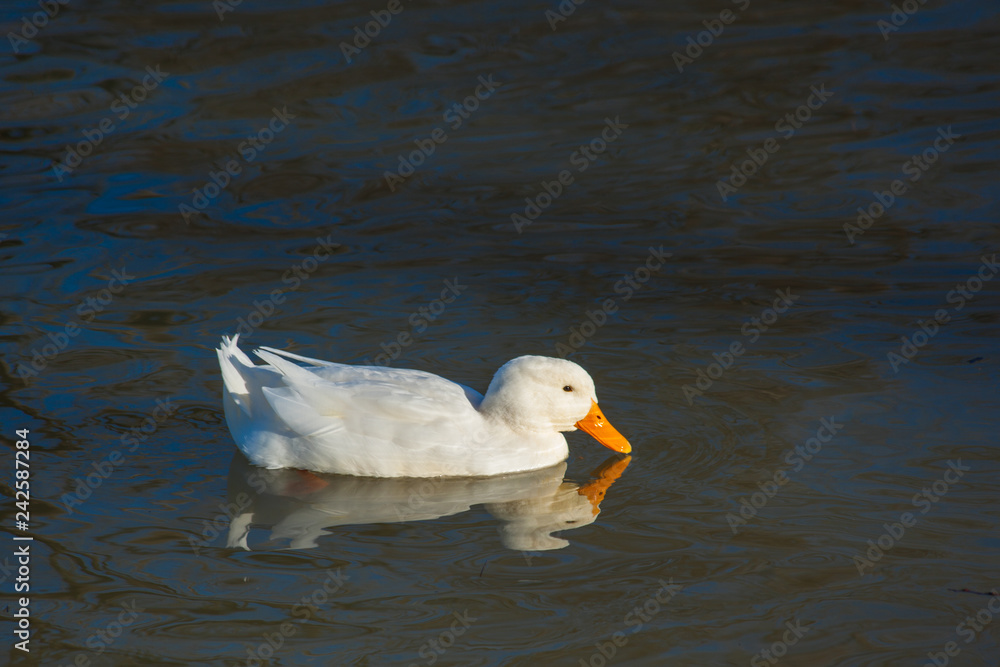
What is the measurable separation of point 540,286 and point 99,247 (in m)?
3.44

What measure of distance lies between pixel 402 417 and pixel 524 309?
225cm

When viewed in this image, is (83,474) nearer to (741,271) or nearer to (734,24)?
(741,271)

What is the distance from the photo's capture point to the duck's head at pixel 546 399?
20.2 ft

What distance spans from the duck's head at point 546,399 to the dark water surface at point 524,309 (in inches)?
9.5

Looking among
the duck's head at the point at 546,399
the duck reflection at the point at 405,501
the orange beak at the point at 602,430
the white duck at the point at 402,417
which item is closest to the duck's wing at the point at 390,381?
the white duck at the point at 402,417

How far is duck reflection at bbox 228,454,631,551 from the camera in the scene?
5.54 metres

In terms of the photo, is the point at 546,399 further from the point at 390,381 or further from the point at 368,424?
the point at 368,424

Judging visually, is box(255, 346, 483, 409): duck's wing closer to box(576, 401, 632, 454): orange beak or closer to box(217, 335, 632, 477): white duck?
box(217, 335, 632, 477): white duck

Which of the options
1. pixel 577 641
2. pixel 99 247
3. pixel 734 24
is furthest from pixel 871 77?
pixel 577 641

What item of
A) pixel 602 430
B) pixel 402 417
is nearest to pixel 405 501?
pixel 402 417

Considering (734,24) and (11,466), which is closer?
(11,466)

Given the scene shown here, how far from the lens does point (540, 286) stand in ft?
27.8

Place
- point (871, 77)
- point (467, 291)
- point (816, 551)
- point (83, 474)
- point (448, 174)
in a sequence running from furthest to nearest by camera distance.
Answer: point (871, 77) → point (448, 174) → point (467, 291) → point (83, 474) → point (816, 551)

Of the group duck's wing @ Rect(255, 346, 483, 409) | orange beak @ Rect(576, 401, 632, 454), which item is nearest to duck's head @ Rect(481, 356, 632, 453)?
orange beak @ Rect(576, 401, 632, 454)
